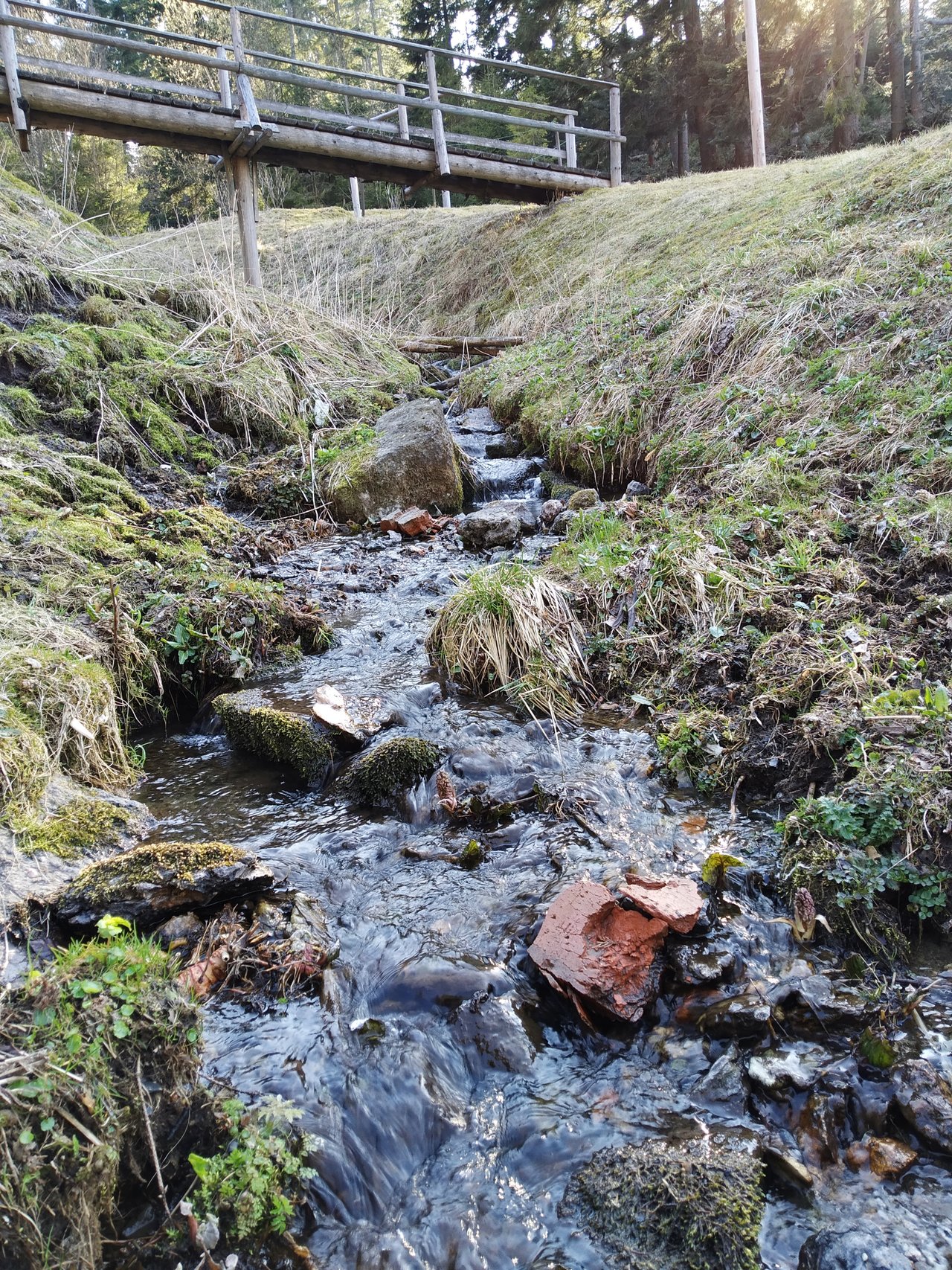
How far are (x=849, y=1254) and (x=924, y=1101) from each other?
1.35ft

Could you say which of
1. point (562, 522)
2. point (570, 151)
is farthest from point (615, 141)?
point (562, 522)

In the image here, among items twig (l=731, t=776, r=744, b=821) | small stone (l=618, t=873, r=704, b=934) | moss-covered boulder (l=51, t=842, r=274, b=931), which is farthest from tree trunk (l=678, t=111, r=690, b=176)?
moss-covered boulder (l=51, t=842, r=274, b=931)

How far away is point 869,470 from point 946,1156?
3.89 m

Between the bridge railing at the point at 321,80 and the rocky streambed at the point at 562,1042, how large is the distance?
9162mm

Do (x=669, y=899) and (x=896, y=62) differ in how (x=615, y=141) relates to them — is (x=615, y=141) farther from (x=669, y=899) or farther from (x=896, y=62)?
(x=669, y=899)

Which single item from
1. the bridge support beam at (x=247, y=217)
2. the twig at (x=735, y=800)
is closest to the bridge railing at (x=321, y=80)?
the bridge support beam at (x=247, y=217)

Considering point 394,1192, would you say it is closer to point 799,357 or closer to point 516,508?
point 516,508

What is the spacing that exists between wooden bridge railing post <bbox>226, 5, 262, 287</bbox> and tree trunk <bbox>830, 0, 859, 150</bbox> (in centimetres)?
1442

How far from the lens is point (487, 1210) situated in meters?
1.68

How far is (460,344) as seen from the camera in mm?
11328

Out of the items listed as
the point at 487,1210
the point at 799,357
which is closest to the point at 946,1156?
the point at 487,1210

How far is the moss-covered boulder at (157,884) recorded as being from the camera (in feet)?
7.24

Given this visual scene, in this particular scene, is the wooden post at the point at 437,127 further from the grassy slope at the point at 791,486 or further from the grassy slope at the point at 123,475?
the grassy slope at the point at 123,475

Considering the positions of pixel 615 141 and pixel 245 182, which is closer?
pixel 245 182
